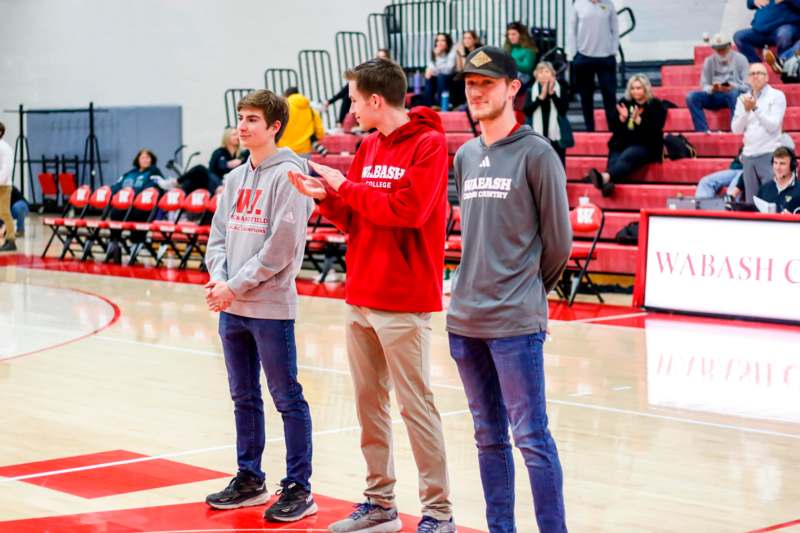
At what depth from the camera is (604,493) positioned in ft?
18.0

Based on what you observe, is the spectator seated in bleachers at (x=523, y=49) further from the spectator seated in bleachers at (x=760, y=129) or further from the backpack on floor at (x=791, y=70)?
the spectator seated in bleachers at (x=760, y=129)

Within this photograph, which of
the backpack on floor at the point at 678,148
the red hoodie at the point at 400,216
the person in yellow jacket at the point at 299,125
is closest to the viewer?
the red hoodie at the point at 400,216

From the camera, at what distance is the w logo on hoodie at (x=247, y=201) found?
5.16m

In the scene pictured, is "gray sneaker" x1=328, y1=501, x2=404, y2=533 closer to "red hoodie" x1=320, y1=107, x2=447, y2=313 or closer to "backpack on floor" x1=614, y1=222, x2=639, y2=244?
"red hoodie" x1=320, y1=107, x2=447, y2=313

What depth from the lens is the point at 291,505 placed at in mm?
4957

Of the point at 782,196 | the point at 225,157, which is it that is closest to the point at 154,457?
the point at 782,196

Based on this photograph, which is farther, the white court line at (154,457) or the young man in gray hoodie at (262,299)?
the white court line at (154,457)

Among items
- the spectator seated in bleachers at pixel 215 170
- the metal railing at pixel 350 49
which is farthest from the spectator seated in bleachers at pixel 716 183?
the metal railing at pixel 350 49

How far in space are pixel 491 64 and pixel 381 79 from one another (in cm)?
63

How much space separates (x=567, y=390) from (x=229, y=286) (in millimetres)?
3627

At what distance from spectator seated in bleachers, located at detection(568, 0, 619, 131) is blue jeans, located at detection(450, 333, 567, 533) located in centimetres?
1198

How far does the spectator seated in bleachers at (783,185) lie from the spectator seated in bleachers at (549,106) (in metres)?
3.57

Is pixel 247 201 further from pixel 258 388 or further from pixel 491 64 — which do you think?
pixel 491 64

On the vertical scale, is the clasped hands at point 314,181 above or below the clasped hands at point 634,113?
below
